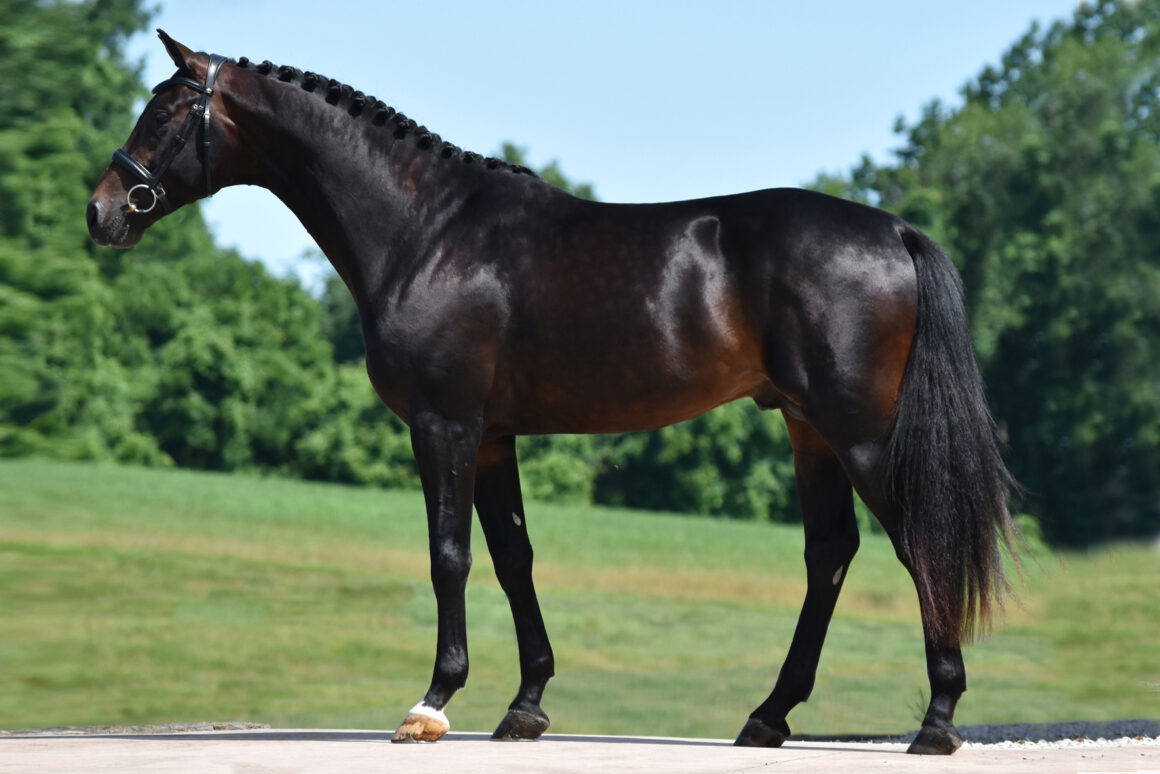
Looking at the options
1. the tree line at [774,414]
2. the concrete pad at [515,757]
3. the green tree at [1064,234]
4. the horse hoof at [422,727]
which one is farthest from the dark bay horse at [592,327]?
the tree line at [774,414]

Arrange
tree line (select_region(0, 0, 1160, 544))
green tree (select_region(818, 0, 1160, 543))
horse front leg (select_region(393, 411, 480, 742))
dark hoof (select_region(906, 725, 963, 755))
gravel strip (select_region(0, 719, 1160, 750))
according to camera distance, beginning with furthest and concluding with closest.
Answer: tree line (select_region(0, 0, 1160, 544))
green tree (select_region(818, 0, 1160, 543))
gravel strip (select_region(0, 719, 1160, 750))
horse front leg (select_region(393, 411, 480, 742))
dark hoof (select_region(906, 725, 963, 755))

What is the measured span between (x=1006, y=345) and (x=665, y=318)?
1659 inches

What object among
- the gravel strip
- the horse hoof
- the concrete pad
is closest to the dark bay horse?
the horse hoof

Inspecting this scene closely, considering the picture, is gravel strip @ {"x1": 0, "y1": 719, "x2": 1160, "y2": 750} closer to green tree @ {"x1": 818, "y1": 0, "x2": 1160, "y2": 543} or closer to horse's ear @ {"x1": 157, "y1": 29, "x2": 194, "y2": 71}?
horse's ear @ {"x1": 157, "y1": 29, "x2": 194, "y2": 71}

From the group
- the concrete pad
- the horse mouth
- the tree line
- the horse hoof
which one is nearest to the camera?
the concrete pad

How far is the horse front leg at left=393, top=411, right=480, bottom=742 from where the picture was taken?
6418 mm

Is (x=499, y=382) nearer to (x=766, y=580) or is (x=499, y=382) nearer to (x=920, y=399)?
(x=920, y=399)

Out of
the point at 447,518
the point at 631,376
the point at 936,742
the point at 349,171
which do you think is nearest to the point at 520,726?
the point at 447,518

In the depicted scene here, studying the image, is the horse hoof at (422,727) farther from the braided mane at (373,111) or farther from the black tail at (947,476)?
the braided mane at (373,111)

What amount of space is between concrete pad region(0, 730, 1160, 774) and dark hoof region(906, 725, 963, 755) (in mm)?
60

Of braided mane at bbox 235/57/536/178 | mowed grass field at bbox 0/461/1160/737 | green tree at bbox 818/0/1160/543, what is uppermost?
green tree at bbox 818/0/1160/543

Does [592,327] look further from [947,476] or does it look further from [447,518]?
[947,476]

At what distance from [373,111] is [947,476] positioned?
3480 millimetres

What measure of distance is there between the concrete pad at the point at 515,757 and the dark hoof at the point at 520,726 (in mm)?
105
